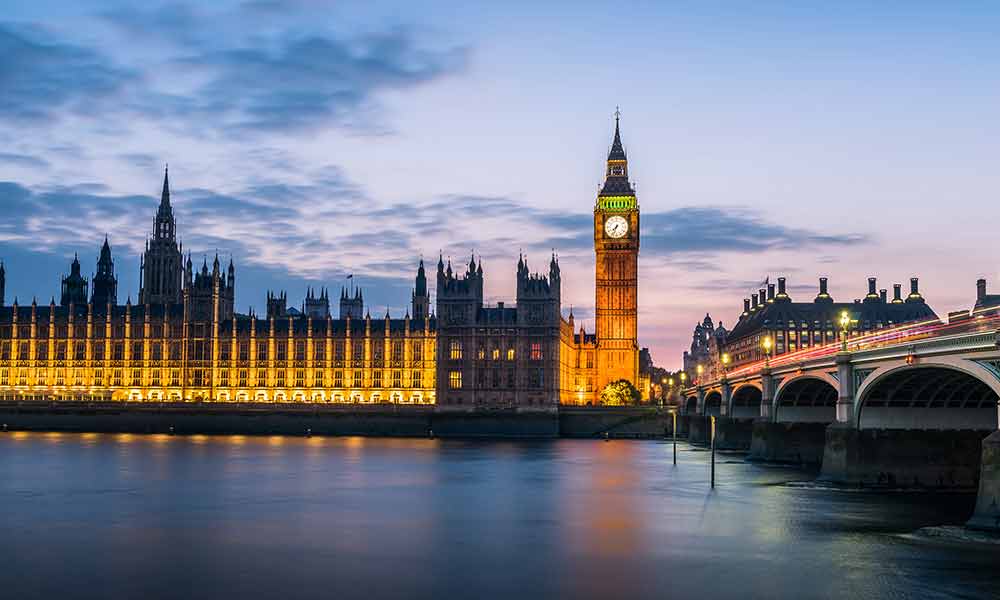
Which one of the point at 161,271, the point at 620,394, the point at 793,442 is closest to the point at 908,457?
the point at 793,442

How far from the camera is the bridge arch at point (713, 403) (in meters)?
109

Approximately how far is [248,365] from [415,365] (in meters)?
22.6

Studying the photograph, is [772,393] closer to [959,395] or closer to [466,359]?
[959,395]

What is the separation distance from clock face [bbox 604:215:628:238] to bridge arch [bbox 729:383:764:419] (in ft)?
217

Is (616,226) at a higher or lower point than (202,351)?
higher

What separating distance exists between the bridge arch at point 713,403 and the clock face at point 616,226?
5167 centimetres

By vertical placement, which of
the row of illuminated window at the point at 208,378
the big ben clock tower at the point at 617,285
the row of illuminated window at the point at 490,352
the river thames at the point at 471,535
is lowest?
the river thames at the point at 471,535

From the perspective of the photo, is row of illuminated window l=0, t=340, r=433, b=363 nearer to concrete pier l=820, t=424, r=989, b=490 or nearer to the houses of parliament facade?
the houses of parliament facade

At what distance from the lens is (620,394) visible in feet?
465

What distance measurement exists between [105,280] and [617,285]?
83.1m

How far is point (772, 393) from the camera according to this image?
7431 centimetres

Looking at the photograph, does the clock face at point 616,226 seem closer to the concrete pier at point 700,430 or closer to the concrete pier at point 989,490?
the concrete pier at point 700,430

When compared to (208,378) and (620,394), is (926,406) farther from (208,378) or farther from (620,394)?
(208,378)

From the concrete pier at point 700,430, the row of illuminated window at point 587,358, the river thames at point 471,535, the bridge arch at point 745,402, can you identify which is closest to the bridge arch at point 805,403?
the river thames at point 471,535
